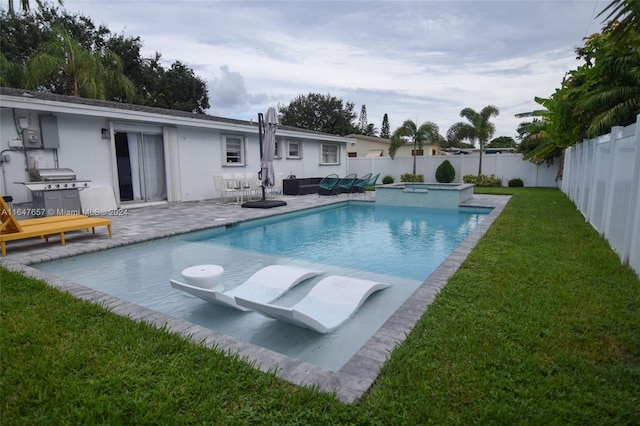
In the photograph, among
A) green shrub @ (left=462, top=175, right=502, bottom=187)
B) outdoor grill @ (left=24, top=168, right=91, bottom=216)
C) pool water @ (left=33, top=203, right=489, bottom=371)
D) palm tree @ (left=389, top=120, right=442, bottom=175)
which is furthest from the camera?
palm tree @ (left=389, top=120, right=442, bottom=175)

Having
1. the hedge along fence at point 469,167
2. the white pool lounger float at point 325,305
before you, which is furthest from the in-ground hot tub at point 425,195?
the white pool lounger float at point 325,305

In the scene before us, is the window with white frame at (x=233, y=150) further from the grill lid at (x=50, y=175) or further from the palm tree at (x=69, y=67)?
the palm tree at (x=69, y=67)

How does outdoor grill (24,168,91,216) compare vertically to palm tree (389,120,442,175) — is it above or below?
below

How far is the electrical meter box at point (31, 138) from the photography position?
28.7 feet

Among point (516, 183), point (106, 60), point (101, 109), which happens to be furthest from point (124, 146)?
point (516, 183)

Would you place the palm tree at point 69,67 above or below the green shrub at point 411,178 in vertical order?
above

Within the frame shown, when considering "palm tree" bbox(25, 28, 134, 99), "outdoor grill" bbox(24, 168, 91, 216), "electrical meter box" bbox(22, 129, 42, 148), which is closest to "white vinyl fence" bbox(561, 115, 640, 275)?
"outdoor grill" bbox(24, 168, 91, 216)

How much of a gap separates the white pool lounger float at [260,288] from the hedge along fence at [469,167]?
18.9 meters

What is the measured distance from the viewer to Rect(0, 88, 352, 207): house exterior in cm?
873

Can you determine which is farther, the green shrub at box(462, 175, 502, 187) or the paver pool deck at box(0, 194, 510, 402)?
the green shrub at box(462, 175, 502, 187)

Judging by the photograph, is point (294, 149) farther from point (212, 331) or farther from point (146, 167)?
point (212, 331)

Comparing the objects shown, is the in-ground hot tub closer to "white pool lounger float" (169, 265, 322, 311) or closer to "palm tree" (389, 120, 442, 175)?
"white pool lounger float" (169, 265, 322, 311)

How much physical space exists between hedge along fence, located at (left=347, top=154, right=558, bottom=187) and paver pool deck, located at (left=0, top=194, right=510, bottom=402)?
40.0 feet

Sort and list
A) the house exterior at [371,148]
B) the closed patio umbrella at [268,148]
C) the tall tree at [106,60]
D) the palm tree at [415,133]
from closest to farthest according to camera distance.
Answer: the closed patio umbrella at [268,148], the tall tree at [106,60], the palm tree at [415,133], the house exterior at [371,148]
